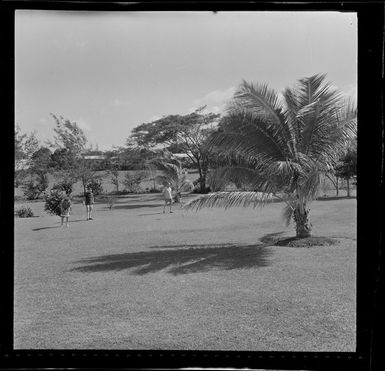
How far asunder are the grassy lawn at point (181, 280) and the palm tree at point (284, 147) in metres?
0.18

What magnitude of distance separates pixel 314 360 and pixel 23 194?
3265mm

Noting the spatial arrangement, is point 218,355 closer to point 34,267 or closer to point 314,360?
point 314,360

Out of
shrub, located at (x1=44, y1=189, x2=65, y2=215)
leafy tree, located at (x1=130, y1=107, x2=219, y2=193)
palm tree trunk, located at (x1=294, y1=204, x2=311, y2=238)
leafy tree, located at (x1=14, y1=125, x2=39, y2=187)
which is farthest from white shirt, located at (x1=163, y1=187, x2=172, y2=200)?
palm tree trunk, located at (x1=294, y1=204, x2=311, y2=238)

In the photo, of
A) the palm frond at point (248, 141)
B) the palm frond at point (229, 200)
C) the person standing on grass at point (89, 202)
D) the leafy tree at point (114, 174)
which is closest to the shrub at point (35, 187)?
the person standing on grass at point (89, 202)

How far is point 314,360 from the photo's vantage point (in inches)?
93.0

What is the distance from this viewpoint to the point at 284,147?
17.7 ft

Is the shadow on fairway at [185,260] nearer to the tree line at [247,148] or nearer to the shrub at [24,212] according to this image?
the tree line at [247,148]

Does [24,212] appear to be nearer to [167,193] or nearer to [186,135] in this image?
[167,193]

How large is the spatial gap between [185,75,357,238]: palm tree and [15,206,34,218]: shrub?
64.8 inches

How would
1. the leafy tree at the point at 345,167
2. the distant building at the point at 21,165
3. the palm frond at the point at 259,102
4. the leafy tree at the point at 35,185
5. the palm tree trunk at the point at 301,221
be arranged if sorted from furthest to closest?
the palm tree trunk at the point at 301,221
the leafy tree at the point at 345,167
the palm frond at the point at 259,102
the leafy tree at the point at 35,185
the distant building at the point at 21,165

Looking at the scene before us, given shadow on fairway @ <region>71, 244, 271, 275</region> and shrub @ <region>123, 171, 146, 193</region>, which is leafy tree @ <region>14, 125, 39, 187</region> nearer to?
shrub @ <region>123, 171, 146, 193</region>

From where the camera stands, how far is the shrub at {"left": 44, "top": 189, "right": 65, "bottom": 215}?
469cm

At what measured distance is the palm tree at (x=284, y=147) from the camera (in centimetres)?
492
